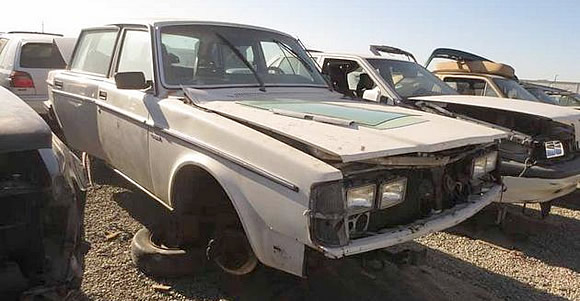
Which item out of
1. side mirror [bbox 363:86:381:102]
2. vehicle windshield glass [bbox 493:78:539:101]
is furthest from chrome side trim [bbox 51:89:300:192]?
vehicle windshield glass [bbox 493:78:539:101]

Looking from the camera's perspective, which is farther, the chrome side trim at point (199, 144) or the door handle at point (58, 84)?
the door handle at point (58, 84)

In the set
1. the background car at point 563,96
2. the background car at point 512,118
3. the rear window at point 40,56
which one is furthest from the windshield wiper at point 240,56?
the background car at point 563,96

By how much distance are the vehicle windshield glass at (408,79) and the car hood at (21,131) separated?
172 inches

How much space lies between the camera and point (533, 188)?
15.4 feet

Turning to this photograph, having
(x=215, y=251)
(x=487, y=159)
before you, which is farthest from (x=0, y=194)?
(x=487, y=159)

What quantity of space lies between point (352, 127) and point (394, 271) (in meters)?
1.52

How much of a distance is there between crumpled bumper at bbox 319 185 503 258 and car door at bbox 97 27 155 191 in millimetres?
1964

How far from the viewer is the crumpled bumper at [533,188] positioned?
4668 millimetres

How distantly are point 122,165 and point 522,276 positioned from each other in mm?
3614

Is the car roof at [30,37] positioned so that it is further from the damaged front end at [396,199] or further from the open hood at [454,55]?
the damaged front end at [396,199]

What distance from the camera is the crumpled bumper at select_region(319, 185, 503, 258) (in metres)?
2.37

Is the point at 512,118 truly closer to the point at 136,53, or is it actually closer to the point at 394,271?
the point at 394,271

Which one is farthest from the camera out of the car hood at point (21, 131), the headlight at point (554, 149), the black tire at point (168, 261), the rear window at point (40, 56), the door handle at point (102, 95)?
the rear window at point (40, 56)

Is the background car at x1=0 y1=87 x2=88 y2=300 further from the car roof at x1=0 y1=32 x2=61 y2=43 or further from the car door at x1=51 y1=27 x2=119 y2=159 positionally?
the car roof at x1=0 y1=32 x2=61 y2=43
